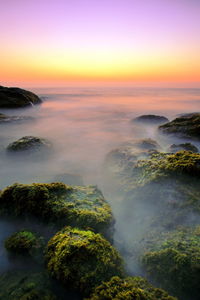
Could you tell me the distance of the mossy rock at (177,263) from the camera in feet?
6.94

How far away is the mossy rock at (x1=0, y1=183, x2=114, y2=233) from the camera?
2.68m

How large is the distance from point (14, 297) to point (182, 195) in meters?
2.78

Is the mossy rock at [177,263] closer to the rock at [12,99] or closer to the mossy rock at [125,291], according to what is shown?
the mossy rock at [125,291]

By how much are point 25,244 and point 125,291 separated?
1.33 meters

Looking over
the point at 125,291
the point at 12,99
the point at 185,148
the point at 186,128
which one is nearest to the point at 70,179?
the point at 125,291

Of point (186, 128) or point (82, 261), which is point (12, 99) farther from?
point (82, 261)

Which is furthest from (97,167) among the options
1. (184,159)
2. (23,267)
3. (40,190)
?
(23,267)

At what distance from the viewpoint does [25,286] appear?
2.02 meters

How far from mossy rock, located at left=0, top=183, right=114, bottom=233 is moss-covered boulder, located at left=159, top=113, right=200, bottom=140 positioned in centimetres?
671

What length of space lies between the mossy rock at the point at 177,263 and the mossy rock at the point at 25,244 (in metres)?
1.36

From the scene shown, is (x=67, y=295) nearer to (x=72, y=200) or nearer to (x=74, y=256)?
(x=74, y=256)

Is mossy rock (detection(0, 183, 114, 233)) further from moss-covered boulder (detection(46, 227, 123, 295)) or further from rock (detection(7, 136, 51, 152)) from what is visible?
rock (detection(7, 136, 51, 152))

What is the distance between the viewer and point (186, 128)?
891 centimetres

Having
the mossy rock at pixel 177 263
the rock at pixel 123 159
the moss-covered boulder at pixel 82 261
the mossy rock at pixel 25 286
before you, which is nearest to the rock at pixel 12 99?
the rock at pixel 123 159
